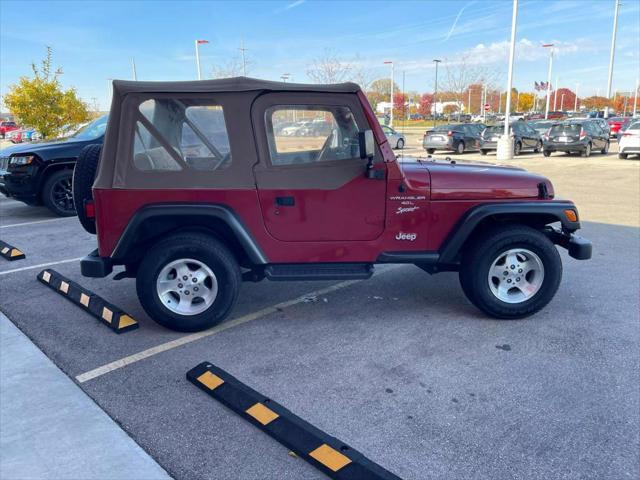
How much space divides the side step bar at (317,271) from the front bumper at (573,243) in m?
1.84

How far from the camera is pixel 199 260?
4004mm

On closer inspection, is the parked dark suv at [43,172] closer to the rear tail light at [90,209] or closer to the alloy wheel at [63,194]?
the alloy wheel at [63,194]

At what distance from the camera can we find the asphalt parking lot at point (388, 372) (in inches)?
105

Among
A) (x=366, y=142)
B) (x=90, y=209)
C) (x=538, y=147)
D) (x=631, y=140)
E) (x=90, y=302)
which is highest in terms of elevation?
(x=366, y=142)

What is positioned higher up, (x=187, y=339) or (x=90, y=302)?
(x=90, y=302)

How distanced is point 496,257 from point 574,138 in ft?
60.0

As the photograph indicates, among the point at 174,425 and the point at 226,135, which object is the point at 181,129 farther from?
the point at 174,425

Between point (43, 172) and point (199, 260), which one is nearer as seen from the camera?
point (199, 260)

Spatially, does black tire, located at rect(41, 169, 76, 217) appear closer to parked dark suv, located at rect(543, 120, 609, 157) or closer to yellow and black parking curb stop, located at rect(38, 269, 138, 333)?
yellow and black parking curb stop, located at rect(38, 269, 138, 333)

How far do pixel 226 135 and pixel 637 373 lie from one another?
3481 millimetres

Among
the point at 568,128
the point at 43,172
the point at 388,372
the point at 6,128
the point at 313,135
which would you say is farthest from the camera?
the point at 6,128

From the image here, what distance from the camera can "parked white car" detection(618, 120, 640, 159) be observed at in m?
18.3

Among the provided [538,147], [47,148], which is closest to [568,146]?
[538,147]

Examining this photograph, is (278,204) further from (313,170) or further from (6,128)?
(6,128)
